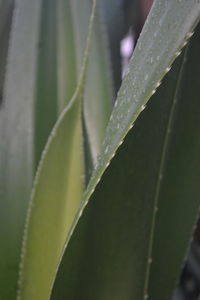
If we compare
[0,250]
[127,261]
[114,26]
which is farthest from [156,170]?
[114,26]

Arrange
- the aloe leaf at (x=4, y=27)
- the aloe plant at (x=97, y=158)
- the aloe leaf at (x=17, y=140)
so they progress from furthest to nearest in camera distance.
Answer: the aloe leaf at (x=4, y=27), the aloe leaf at (x=17, y=140), the aloe plant at (x=97, y=158)

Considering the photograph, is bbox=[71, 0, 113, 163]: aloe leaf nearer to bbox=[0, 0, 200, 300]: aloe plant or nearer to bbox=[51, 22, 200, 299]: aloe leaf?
bbox=[0, 0, 200, 300]: aloe plant

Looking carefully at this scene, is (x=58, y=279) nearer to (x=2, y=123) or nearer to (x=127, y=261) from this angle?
(x=127, y=261)

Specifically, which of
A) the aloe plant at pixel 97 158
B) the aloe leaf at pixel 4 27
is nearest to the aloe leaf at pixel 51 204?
the aloe plant at pixel 97 158

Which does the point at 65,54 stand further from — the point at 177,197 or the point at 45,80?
the point at 177,197

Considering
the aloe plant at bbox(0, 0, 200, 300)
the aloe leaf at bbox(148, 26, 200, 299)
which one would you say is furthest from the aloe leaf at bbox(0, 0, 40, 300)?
the aloe leaf at bbox(148, 26, 200, 299)

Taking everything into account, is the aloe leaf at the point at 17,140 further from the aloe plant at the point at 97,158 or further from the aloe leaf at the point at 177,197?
the aloe leaf at the point at 177,197

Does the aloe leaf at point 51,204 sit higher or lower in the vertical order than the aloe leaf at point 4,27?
lower
